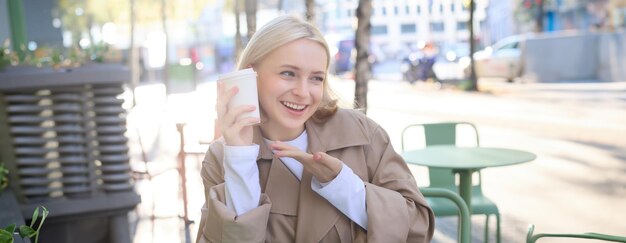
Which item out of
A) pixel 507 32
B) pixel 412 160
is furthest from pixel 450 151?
pixel 507 32

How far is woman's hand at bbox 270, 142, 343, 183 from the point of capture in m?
2.17

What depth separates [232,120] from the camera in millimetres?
2145

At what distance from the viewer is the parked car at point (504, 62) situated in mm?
24438

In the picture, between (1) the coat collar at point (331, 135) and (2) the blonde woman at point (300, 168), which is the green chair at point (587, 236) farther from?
(1) the coat collar at point (331, 135)

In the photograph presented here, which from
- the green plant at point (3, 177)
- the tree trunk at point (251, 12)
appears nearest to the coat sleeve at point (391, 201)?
the green plant at point (3, 177)

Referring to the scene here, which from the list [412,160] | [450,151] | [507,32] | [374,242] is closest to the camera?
[374,242]

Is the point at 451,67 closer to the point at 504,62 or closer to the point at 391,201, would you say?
the point at 504,62

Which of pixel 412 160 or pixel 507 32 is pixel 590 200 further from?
pixel 507 32

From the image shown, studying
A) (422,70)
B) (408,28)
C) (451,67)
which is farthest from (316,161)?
(408,28)

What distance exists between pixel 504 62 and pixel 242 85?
2357 cm

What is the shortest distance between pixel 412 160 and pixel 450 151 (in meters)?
0.44

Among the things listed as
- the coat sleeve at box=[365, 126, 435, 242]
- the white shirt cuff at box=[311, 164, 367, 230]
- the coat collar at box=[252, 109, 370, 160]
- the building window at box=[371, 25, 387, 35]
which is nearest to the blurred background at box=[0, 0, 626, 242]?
the coat collar at box=[252, 109, 370, 160]

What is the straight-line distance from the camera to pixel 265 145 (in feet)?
7.97

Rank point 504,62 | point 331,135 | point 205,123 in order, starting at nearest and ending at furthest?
1. point 331,135
2. point 205,123
3. point 504,62
